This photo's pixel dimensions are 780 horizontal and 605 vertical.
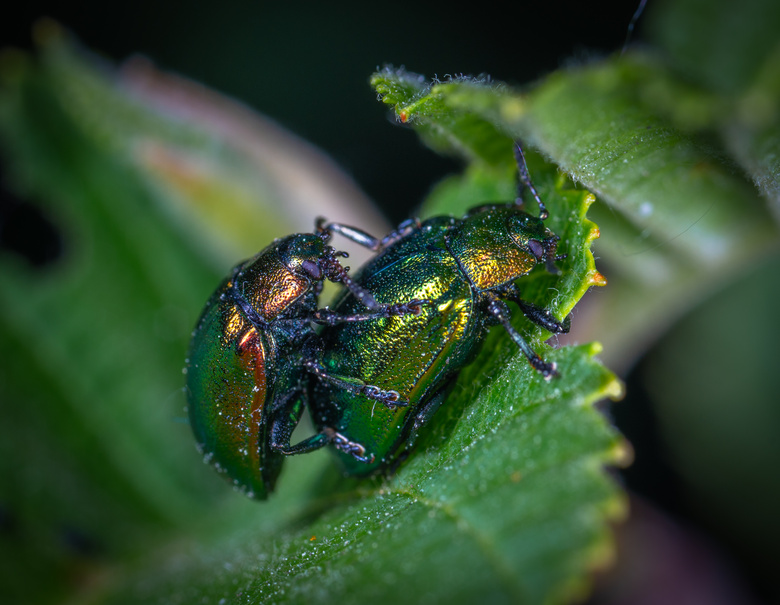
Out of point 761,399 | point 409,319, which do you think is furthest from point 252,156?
point 761,399

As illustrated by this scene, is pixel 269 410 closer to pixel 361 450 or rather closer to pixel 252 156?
pixel 361 450

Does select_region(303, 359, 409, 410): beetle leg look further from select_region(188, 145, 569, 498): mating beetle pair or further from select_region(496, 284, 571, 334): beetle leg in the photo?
select_region(496, 284, 571, 334): beetle leg

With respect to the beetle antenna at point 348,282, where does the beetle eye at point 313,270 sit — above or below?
above

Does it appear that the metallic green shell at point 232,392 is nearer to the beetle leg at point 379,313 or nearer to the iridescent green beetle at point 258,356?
the iridescent green beetle at point 258,356

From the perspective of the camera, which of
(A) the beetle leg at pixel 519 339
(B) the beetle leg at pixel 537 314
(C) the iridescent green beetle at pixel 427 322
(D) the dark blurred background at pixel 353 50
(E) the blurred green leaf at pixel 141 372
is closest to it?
(A) the beetle leg at pixel 519 339

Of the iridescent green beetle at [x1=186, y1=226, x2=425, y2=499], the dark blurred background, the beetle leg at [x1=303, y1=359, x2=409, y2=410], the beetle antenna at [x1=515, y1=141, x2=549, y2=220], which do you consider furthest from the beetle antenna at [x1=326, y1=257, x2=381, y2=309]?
the dark blurred background

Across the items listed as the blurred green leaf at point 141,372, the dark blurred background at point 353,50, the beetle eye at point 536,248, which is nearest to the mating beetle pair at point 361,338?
the beetle eye at point 536,248
